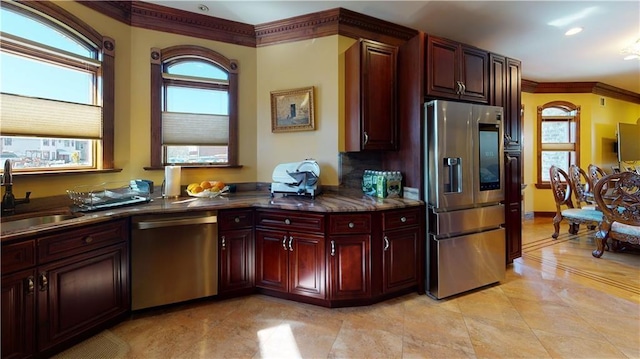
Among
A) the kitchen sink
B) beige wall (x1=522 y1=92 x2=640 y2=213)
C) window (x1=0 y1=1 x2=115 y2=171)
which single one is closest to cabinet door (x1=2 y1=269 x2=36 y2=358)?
the kitchen sink

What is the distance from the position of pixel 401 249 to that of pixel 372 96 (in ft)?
4.84

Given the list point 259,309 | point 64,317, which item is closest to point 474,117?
point 259,309

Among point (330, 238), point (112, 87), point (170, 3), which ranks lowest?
point (330, 238)

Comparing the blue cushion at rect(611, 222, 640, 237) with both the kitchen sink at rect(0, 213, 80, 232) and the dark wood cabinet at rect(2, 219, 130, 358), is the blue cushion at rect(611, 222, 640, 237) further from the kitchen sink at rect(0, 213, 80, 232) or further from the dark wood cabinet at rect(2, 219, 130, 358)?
the kitchen sink at rect(0, 213, 80, 232)

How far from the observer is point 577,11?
3.17m

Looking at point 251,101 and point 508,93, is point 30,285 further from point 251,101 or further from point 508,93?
point 508,93

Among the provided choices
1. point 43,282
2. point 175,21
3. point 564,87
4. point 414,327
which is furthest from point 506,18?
point 43,282

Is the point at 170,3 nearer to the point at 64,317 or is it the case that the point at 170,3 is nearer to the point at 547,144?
the point at 64,317

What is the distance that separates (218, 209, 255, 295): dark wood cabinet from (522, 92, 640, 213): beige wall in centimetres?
593

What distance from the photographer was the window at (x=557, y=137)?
6.38m

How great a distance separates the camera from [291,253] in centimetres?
269

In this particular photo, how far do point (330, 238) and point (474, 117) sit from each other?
5.66 feet

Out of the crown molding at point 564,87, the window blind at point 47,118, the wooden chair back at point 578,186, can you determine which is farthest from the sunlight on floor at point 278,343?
the crown molding at point 564,87

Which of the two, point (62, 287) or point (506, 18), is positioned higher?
point (506, 18)
